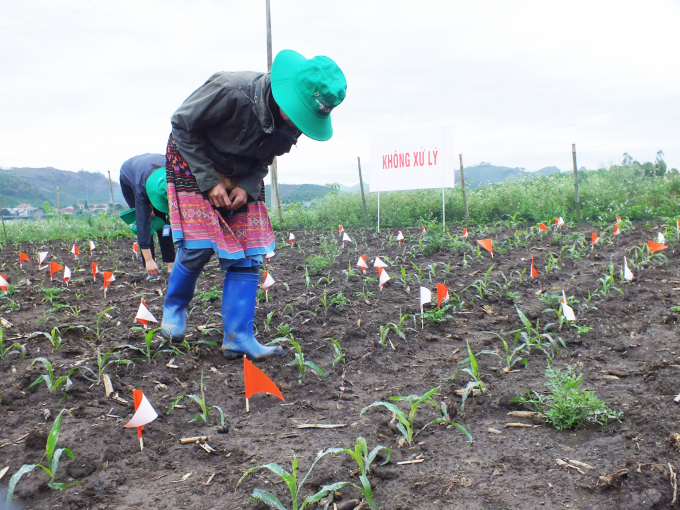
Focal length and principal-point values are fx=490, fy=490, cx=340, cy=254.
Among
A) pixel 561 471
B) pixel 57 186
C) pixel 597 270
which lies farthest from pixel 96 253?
pixel 561 471

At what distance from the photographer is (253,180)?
2.60 m

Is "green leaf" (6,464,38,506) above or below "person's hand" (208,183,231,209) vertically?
below

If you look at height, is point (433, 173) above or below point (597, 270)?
above

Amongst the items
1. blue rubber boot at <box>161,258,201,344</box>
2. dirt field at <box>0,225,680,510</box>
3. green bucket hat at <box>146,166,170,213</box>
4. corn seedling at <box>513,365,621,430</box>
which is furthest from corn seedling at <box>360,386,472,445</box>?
green bucket hat at <box>146,166,170,213</box>

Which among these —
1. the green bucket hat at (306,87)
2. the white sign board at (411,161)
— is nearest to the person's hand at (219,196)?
the green bucket hat at (306,87)

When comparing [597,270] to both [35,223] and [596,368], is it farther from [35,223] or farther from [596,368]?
[35,223]

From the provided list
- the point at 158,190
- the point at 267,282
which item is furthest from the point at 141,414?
the point at 158,190

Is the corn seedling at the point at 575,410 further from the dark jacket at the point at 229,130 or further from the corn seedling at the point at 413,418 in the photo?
the dark jacket at the point at 229,130

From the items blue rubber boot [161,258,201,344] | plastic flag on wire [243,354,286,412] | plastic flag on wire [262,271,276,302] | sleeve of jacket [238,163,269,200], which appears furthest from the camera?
plastic flag on wire [262,271,276,302]

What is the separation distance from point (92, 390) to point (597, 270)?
13.3ft

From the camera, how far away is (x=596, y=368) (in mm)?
2377

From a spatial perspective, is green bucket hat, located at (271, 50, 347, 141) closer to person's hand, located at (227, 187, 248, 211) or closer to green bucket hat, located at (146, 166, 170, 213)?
person's hand, located at (227, 187, 248, 211)

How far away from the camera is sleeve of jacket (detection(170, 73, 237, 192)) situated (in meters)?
2.28

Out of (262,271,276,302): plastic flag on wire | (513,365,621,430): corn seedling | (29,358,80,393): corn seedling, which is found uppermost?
(262,271,276,302): plastic flag on wire
